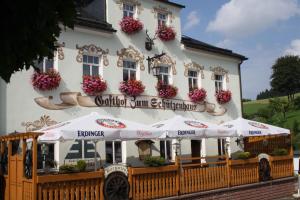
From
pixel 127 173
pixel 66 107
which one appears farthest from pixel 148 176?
pixel 66 107

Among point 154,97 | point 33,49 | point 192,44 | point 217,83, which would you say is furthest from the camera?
point 217,83

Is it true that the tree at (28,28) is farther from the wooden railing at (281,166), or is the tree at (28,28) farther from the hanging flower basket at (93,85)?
the wooden railing at (281,166)

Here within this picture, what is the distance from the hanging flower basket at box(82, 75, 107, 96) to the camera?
15414 millimetres

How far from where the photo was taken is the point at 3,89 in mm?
13406

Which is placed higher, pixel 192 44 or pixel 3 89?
pixel 192 44

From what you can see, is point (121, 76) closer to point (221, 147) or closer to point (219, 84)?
point (219, 84)

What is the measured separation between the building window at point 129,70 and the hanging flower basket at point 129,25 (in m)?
1.29

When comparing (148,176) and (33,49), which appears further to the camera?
(148,176)

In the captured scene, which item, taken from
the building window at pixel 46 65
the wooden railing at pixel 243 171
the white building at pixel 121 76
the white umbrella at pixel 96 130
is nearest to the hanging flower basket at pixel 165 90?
the white building at pixel 121 76

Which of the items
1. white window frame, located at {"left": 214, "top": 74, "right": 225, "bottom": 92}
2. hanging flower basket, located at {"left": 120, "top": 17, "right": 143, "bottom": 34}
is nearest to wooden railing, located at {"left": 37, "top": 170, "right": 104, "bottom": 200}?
hanging flower basket, located at {"left": 120, "top": 17, "right": 143, "bottom": 34}

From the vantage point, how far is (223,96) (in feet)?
68.3

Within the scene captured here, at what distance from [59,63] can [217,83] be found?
9.16 meters

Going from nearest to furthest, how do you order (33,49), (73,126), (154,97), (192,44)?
(33,49) < (73,126) < (154,97) < (192,44)

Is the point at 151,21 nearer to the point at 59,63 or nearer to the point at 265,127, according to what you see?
the point at 59,63
